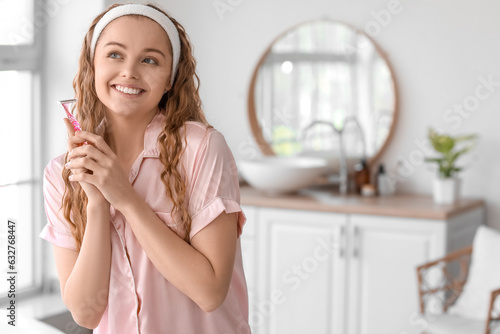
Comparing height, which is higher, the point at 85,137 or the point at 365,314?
the point at 85,137

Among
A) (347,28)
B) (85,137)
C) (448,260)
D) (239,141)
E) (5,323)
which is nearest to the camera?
(85,137)

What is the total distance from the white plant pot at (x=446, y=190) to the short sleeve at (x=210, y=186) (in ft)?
8.20

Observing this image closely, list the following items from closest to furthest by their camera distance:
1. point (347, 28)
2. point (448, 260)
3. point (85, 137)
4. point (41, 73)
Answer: point (85, 137) → point (448, 260) → point (41, 73) → point (347, 28)

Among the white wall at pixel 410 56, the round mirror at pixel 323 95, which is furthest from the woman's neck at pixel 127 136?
the round mirror at pixel 323 95

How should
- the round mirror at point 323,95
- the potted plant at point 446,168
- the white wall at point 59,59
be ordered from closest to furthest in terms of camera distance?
the white wall at point 59,59 → the potted plant at point 446,168 → the round mirror at point 323,95

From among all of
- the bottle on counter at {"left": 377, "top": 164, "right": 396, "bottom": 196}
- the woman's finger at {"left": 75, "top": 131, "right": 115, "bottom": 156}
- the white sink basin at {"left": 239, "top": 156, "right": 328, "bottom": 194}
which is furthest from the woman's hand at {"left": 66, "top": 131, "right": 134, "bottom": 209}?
the bottle on counter at {"left": 377, "top": 164, "right": 396, "bottom": 196}

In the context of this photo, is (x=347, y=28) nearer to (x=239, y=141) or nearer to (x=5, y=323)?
(x=239, y=141)

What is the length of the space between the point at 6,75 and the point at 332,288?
175 centimetres

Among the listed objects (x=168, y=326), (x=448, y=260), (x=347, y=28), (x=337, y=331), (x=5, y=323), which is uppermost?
(x=347, y=28)

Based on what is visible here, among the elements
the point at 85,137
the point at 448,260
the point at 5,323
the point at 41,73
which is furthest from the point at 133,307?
the point at 41,73

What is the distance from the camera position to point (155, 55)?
1064 mm

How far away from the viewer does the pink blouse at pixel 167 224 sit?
1.10 metres

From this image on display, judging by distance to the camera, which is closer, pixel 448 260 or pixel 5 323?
pixel 5 323

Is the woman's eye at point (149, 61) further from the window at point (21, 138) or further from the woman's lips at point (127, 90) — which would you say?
the window at point (21, 138)
